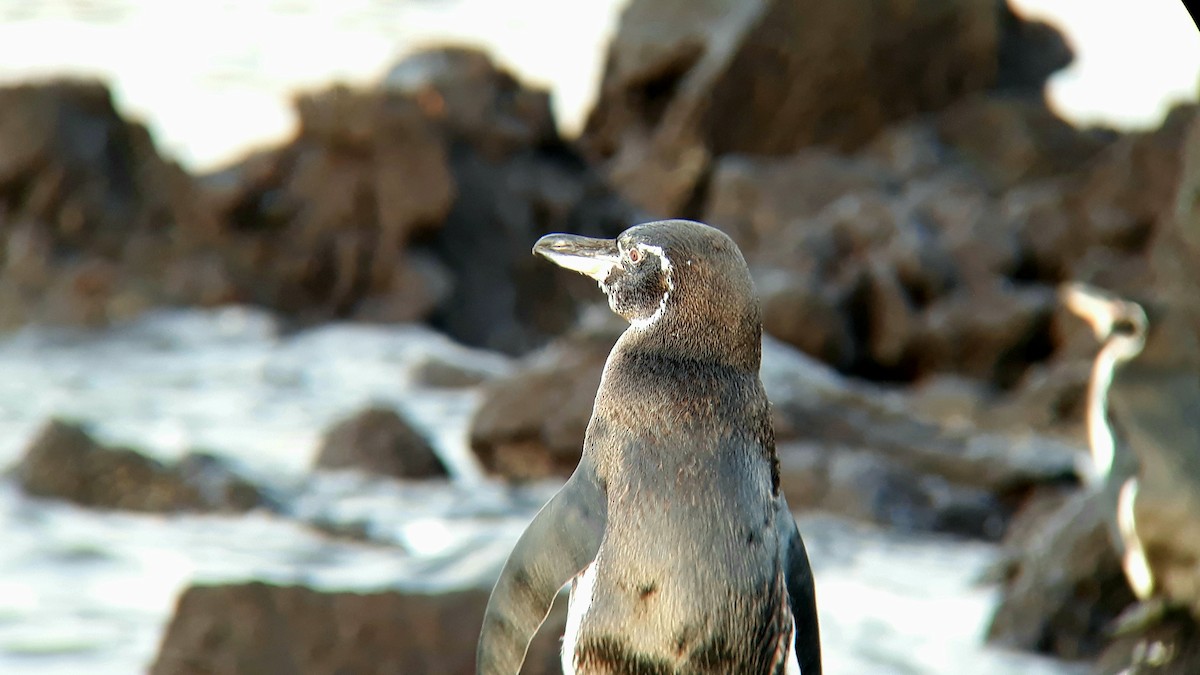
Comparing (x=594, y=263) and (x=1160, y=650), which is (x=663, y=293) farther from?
(x=1160, y=650)

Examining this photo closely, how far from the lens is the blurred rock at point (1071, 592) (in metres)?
5.46

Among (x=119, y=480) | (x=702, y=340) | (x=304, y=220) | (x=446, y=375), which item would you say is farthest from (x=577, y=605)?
(x=304, y=220)

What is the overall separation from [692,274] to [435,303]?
9.92 meters

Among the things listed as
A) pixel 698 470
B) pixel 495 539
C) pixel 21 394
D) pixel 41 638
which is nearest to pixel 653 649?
pixel 698 470

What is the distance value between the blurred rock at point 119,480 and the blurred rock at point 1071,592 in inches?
150

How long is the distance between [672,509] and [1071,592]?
3354 millimetres

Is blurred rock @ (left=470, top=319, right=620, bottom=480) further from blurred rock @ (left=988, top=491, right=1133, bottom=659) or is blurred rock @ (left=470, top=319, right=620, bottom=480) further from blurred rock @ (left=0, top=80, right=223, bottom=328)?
blurred rock @ (left=0, top=80, right=223, bottom=328)

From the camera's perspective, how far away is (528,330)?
12.8 meters

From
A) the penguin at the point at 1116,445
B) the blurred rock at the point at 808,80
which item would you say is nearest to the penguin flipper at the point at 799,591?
the penguin at the point at 1116,445

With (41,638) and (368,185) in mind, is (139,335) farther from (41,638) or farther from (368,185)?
(41,638)

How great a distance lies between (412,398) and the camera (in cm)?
1093

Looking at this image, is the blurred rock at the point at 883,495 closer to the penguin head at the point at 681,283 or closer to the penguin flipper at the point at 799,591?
the penguin flipper at the point at 799,591

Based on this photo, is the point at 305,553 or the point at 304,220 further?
the point at 304,220

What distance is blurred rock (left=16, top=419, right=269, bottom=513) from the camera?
7.39 m
